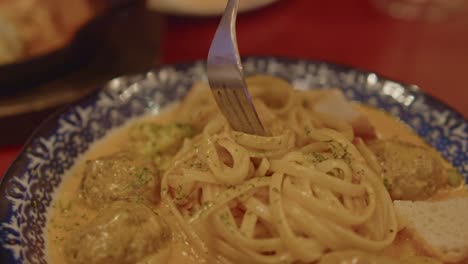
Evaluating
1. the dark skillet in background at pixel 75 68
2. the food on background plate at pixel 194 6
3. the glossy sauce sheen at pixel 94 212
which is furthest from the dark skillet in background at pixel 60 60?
the food on background plate at pixel 194 6

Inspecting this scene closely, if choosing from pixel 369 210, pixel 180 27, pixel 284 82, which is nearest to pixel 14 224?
pixel 369 210

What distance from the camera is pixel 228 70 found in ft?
9.23

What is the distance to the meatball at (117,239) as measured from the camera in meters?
2.64

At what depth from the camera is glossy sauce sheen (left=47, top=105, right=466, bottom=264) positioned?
2.84m

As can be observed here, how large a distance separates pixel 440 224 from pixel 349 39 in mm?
2906

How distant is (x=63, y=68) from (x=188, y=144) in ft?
4.32

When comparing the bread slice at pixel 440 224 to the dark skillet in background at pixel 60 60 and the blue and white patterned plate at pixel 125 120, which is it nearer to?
the blue and white patterned plate at pixel 125 120

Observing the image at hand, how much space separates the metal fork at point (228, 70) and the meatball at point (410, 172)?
89 cm

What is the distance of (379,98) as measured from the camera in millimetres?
4008

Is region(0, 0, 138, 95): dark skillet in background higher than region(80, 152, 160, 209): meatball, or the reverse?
region(0, 0, 138, 95): dark skillet in background

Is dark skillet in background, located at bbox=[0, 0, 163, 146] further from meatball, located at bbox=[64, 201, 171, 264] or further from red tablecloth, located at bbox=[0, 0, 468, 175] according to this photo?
meatball, located at bbox=[64, 201, 171, 264]

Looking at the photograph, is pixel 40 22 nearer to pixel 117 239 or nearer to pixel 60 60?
pixel 60 60

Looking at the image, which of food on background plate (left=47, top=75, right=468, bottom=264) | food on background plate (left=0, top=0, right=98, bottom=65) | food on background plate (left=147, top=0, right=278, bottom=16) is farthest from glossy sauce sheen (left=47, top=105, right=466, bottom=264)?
food on background plate (left=147, top=0, right=278, bottom=16)

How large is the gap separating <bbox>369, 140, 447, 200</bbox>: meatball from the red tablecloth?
1.65m
